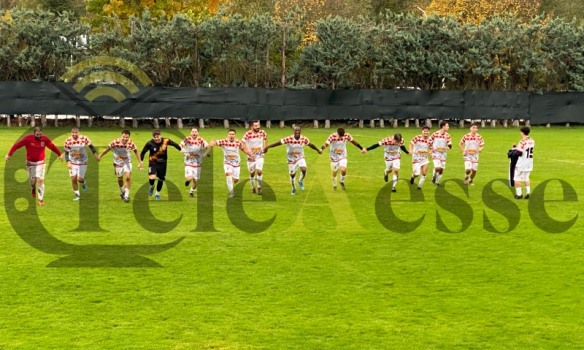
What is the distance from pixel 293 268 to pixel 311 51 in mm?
47203

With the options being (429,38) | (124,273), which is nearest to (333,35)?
(429,38)

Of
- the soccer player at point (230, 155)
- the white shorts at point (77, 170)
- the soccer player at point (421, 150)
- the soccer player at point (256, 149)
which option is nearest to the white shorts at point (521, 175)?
the soccer player at point (421, 150)

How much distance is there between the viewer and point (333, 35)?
64.8 meters

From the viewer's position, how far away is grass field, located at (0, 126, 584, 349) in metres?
14.3

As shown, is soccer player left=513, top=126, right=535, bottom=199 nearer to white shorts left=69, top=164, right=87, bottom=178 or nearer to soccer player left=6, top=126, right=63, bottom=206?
white shorts left=69, top=164, right=87, bottom=178

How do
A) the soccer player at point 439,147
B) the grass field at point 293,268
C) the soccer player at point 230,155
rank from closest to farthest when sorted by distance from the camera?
the grass field at point 293,268 < the soccer player at point 230,155 < the soccer player at point 439,147

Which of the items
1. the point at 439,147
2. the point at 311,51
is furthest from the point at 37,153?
the point at 311,51

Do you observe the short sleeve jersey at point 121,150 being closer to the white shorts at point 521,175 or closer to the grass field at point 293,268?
the grass field at point 293,268

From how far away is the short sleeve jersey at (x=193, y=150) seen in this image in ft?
90.8

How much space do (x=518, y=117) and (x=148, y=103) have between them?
23762 mm

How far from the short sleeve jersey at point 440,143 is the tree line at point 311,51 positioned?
33.4 meters

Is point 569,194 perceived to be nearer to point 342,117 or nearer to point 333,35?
point 342,117

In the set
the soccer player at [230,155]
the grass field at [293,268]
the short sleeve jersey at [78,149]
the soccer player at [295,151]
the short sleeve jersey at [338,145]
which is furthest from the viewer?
the short sleeve jersey at [338,145]

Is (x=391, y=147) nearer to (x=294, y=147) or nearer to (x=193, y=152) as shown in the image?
(x=294, y=147)
